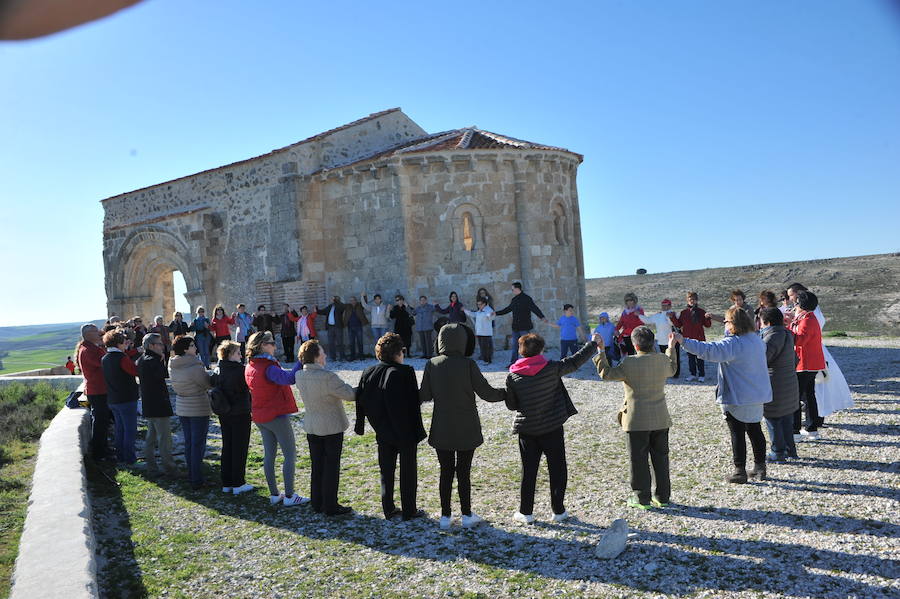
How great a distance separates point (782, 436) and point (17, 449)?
9.41m

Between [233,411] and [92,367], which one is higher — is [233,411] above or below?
below

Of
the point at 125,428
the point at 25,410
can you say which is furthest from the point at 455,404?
the point at 25,410

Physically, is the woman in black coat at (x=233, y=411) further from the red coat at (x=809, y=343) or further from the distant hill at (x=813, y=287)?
the distant hill at (x=813, y=287)

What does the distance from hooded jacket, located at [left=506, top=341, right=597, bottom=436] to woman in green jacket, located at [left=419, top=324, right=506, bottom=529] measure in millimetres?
140

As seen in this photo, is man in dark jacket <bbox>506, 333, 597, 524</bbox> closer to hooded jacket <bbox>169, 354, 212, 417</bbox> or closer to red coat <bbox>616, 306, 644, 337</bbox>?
hooded jacket <bbox>169, 354, 212, 417</bbox>

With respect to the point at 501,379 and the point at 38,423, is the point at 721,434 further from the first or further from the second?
the point at 38,423

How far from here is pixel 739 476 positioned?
20.5 ft

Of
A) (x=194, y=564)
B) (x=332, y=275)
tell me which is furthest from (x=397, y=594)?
(x=332, y=275)

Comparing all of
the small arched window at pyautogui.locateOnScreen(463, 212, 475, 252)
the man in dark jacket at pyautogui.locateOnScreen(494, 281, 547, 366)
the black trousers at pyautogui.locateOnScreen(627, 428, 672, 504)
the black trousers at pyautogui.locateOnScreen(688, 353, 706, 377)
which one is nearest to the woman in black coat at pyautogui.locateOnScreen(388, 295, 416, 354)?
the small arched window at pyautogui.locateOnScreen(463, 212, 475, 252)

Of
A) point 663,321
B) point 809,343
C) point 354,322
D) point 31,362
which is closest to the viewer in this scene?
point 809,343

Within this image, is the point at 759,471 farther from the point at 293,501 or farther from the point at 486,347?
the point at 486,347

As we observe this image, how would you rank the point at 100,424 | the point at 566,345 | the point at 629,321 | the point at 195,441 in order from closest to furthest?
the point at 195,441
the point at 100,424
the point at 629,321
the point at 566,345

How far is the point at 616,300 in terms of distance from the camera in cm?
2914

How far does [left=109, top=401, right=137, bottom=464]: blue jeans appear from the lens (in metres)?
8.10
